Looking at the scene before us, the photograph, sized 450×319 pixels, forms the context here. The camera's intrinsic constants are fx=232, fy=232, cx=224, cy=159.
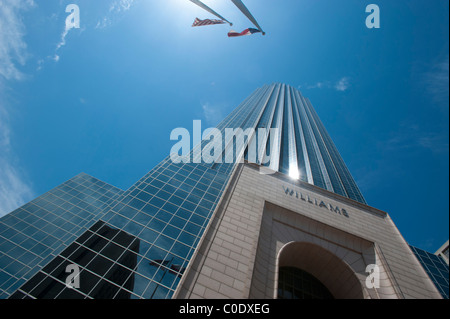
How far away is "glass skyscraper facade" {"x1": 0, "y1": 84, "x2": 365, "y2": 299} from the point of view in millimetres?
14742

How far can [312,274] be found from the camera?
15.1 metres

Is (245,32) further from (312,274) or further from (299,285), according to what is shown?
(299,285)

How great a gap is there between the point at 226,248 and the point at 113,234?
10.4m

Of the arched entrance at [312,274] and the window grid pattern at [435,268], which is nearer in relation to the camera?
the arched entrance at [312,274]

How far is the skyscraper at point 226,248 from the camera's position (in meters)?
12.1

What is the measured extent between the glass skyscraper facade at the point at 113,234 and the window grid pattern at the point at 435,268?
34.7 meters

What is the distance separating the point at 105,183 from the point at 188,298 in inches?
1572

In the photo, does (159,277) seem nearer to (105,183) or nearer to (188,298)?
(188,298)

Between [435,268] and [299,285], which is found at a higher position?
[435,268]

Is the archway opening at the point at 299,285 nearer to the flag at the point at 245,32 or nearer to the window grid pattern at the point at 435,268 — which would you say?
the flag at the point at 245,32

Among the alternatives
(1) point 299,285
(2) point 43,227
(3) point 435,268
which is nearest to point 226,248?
(1) point 299,285

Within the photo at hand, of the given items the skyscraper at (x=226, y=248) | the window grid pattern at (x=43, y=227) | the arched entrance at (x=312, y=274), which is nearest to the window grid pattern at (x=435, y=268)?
the skyscraper at (x=226, y=248)

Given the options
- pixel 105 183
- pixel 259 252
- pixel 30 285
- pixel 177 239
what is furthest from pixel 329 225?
pixel 105 183

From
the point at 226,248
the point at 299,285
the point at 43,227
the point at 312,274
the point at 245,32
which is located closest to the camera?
the point at 226,248
